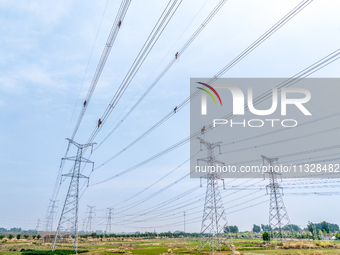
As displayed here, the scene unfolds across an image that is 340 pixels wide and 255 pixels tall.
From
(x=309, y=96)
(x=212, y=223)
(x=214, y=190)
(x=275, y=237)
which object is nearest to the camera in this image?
(x=309, y=96)

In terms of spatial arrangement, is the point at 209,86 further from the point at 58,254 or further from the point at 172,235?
the point at 172,235

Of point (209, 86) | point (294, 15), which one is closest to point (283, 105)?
point (209, 86)

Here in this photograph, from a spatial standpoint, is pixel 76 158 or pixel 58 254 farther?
pixel 76 158

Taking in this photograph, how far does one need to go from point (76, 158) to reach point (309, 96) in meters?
42.2

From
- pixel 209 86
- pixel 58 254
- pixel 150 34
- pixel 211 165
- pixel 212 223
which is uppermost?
pixel 209 86

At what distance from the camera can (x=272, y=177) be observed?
5781 cm

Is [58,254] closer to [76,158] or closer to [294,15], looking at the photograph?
[76,158]

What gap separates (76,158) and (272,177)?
45485 mm

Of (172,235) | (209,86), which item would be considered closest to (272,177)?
(209,86)

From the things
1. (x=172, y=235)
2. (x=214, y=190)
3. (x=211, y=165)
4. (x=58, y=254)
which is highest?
(x=211, y=165)

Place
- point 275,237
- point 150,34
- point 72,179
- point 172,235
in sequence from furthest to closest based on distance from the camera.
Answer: point 172,235 → point 275,237 → point 72,179 → point 150,34

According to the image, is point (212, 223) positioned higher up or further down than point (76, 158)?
further down

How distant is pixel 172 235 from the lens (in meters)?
168

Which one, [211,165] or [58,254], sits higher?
[211,165]
